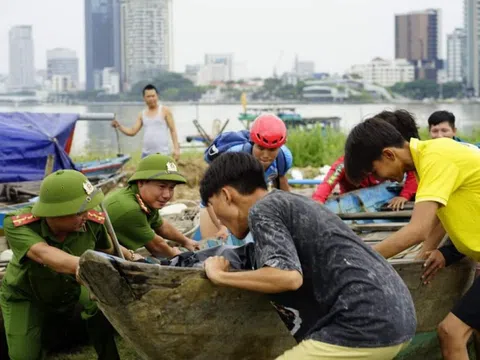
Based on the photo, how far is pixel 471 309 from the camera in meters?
5.04

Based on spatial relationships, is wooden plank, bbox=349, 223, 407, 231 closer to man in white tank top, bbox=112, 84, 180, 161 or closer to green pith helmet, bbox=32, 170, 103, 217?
green pith helmet, bbox=32, 170, 103, 217

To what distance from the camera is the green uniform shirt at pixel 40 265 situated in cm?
553

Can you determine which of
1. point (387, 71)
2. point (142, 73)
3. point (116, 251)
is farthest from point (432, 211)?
point (387, 71)

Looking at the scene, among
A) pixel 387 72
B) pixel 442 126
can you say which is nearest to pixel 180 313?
pixel 442 126

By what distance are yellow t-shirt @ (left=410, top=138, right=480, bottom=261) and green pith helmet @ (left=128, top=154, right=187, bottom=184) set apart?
6.29 feet

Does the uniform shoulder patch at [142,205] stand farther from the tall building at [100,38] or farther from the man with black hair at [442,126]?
the tall building at [100,38]

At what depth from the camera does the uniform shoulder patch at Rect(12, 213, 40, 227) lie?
5.51 meters

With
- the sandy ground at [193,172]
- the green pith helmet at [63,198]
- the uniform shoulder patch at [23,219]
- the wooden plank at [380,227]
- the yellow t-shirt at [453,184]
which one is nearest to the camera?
the yellow t-shirt at [453,184]

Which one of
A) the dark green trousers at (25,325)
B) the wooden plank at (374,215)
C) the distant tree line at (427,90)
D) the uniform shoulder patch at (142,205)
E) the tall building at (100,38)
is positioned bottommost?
the dark green trousers at (25,325)

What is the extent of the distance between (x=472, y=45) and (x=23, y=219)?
3025 inches

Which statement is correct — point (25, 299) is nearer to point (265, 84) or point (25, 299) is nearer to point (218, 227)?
point (218, 227)

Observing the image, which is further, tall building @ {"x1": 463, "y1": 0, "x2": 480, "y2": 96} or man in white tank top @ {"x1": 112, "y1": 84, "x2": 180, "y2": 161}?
tall building @ {"x1": 463, "y1": 0, "x2": 480, "y2": 96}

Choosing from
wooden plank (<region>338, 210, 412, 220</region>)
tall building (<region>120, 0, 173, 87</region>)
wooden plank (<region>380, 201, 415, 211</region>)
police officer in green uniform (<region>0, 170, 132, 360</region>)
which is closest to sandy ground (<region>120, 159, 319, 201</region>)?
wooden plank (<region>380, 201, 415, 211</region>)

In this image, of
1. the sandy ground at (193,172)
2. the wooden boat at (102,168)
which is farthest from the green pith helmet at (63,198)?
the sandy ground at (193,172)
